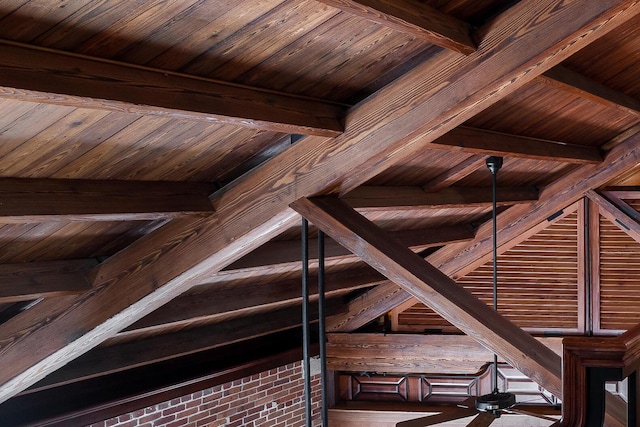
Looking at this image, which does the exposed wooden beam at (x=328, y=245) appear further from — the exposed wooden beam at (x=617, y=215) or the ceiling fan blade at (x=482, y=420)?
the ceiling fan blade at (x=482, y=420)

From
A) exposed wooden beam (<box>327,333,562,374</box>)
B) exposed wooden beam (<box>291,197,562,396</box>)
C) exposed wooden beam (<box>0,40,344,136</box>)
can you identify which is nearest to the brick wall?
exposed wooden beam (<box>327,333,562,374</box>)

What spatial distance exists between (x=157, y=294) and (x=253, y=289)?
196 cm

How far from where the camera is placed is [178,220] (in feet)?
11.8

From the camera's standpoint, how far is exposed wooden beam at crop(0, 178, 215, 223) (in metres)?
2.71

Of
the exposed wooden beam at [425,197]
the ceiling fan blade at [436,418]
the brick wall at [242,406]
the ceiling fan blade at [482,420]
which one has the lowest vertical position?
the brick wall at [242,406]

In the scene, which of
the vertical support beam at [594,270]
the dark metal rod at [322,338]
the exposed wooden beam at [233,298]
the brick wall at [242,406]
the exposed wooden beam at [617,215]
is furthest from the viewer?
the vertical support beam at [594,270]

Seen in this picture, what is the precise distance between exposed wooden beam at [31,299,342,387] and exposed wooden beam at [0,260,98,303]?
1.34 meters

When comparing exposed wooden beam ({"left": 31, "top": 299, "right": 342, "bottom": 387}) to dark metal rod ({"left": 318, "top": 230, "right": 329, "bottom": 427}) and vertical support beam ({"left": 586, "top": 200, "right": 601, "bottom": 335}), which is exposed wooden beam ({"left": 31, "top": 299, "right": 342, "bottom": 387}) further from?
vertical support beam ({"left": 586, "top": 200, "right": 601, "bottom": 335})

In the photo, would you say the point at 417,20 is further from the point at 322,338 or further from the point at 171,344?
the point at 171,344

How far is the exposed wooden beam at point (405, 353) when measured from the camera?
7.22 m

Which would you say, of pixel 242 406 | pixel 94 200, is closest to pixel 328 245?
pixel 242 406

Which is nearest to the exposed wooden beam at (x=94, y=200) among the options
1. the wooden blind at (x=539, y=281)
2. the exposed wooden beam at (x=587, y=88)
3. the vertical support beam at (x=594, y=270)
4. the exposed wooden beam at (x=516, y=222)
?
the exposed wooden beam at (x=587, y=88)

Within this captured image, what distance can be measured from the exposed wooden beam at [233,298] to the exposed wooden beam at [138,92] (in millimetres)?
2368

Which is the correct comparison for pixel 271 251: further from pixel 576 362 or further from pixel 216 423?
pixel 576 362
